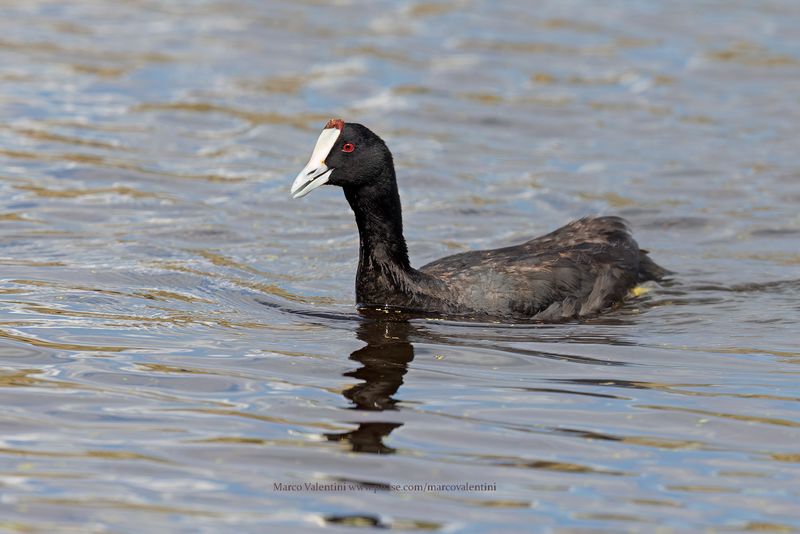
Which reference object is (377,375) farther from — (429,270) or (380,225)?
(429,270)

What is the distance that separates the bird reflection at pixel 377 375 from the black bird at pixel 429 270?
34 cm

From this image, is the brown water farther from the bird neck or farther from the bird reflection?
the bird neck

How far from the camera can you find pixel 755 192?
11414 mm

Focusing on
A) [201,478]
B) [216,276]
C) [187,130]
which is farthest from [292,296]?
[187,130]

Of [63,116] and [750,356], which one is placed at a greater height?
[63,116]

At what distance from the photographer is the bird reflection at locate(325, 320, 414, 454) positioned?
5.63 metres

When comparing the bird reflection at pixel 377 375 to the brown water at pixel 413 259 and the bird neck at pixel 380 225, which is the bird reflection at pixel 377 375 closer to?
the brown water at pixel 413 259

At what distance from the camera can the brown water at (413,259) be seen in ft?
17.0

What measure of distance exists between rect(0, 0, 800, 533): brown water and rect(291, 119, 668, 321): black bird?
253mm

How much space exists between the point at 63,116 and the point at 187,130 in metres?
1.20

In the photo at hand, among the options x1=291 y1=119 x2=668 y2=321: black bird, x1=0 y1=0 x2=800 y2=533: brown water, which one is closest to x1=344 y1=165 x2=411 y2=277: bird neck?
x1=291 y1=119 x2=668 y2=321: black bird

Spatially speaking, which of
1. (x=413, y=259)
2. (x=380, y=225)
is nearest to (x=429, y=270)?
(x=380, y=225)

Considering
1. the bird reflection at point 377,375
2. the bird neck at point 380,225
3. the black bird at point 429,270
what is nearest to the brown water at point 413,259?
the bird reflection at point 377,375

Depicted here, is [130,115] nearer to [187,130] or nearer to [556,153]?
[187,130]
